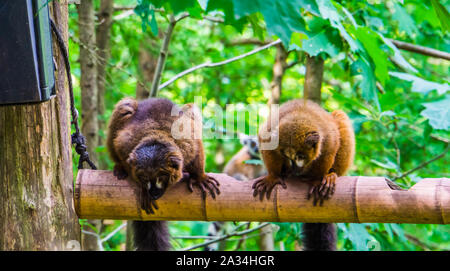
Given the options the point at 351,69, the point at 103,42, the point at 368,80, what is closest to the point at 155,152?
the point at 368,80

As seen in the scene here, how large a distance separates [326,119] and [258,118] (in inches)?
66.3

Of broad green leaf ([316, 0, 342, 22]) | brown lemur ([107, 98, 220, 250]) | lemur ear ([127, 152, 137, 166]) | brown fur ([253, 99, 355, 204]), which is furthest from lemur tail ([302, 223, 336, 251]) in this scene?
broad green leaf ([316, 0, 342, 22])

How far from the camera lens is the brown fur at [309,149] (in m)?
3.66

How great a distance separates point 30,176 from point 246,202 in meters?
1.38

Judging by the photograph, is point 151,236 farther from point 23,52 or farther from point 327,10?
point 327,10

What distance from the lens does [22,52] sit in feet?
7.90

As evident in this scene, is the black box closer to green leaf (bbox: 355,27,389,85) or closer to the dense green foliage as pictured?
the dense green foliage

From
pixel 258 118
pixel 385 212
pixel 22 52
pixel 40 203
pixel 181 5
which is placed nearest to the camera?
pixel 181 5

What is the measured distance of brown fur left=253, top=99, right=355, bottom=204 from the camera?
12.0 ft

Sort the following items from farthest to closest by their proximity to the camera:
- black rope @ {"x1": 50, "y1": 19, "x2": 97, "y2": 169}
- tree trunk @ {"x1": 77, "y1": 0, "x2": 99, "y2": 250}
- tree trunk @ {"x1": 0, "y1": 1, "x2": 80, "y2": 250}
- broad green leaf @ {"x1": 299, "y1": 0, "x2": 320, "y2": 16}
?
tree trunk @ {"x1": 77, "y1": 0, "x2": 99, "y2": 250} < black rope @ {"x1": 50, "y1": 19, "x2": 97, "y2": 169} < tree trunk @ {"x1": 0, "y1": 1, "x2": 80, "y2": 250} < broad green leaf @ {"x1": 299, "y1": 0, "x2": 320, "y2": 16}

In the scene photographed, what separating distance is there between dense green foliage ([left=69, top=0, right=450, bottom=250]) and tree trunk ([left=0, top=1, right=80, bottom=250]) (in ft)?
3.08

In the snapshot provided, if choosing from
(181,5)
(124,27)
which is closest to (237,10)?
(181,5)

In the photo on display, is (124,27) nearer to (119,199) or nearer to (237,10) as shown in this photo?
(119,199)

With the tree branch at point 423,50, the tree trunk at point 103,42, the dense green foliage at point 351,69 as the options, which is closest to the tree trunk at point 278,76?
the dense green foliage at point 351,69
